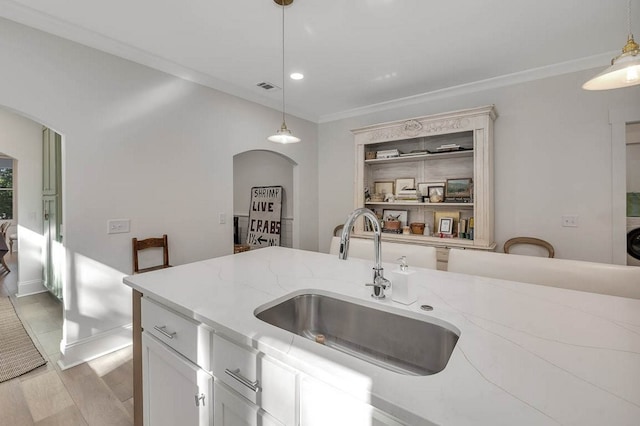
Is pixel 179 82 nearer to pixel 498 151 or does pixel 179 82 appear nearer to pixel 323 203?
pixel 323 203

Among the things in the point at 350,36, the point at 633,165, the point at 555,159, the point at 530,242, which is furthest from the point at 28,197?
the point at 633,165

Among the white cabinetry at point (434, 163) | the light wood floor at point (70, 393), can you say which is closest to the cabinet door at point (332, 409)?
the light wood floor at point (70, 393)

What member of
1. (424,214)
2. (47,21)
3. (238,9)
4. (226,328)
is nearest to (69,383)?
(226,328)

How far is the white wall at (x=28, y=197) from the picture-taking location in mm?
3761

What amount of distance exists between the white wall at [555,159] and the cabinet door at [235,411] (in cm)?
336

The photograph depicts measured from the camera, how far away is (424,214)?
12.9 ft

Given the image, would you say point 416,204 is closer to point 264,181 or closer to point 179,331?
point 264,181

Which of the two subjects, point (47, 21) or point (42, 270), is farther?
point (42, 270)

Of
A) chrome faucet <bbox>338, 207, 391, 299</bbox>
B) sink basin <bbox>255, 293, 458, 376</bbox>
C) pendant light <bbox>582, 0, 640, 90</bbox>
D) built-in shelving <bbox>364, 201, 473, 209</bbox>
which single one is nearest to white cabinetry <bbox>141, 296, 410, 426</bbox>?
sink basin <bbox>255, 293, 458, 376</bbox>

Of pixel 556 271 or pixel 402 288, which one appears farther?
pixel 556 271

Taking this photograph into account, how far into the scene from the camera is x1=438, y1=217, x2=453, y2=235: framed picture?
3.61 meters

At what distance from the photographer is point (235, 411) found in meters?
0.97

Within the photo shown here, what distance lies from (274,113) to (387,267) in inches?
Result: 120

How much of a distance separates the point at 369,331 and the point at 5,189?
10.2 meters
